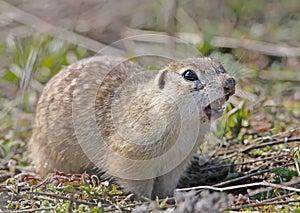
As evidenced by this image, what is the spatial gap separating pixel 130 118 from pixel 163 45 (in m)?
3.43

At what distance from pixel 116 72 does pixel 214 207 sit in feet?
8.12

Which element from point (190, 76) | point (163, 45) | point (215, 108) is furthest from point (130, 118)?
point (163, 45)

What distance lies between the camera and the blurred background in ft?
23.1

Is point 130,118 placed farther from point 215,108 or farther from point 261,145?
point 261,145

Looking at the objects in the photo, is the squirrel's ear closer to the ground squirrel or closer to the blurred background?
the ground squirrel

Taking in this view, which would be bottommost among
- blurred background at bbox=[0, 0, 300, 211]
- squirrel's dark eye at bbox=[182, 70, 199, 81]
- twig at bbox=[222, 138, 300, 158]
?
twig at bbox=[222, 138, 300, 158]

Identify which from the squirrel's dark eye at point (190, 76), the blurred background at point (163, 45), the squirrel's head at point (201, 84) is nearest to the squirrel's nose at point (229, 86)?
the squirrel's head at point (201, 84)

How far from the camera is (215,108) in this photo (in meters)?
5.09

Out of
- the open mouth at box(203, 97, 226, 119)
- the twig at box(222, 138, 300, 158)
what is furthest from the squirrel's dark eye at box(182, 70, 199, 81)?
the twig at box(222, 138, 300, 158)

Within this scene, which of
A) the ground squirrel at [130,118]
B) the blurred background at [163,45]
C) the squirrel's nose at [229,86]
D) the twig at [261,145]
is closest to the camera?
the squirrel's nose at [229,86]

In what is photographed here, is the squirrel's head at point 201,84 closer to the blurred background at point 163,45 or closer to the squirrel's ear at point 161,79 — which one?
the squirrel's ear at point 161,79

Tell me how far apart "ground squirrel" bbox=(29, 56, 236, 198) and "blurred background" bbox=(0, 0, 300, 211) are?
2.44ft

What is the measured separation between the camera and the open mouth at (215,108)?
505cm

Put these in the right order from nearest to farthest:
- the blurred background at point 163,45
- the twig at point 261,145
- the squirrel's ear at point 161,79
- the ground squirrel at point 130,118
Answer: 1. the ground squirrel at point 130,118
2. the squirrel's ear at point 161,79
3. the twig at point 261,145
4. the blurred background at point 163,45
